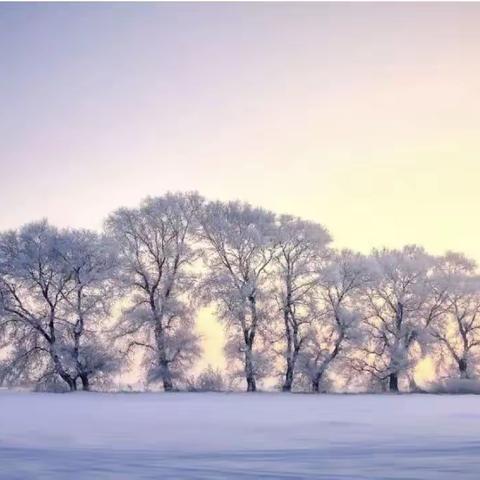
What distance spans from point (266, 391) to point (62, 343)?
10.9 m

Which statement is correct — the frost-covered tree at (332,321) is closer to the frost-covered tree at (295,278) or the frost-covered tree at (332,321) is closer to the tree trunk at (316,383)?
the tree trunk at (316,383)

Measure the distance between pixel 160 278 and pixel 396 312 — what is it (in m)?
13.9

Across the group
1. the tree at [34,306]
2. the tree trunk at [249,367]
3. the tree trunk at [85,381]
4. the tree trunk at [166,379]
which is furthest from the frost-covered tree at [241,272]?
the tree at [34,306]

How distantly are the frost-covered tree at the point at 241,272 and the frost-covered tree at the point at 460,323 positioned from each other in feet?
37.0

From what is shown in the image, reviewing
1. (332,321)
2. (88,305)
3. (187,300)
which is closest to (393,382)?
(332,321)

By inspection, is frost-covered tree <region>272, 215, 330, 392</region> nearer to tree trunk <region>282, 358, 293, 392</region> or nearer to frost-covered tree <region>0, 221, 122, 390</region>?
tree trunk <region>282, 358, 293, 392</region>

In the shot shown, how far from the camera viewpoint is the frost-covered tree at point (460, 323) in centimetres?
3612

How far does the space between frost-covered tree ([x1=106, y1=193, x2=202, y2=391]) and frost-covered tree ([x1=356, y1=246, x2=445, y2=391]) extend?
1005cm

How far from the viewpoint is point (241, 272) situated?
32844 millimetres

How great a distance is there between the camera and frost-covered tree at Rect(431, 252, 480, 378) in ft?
119

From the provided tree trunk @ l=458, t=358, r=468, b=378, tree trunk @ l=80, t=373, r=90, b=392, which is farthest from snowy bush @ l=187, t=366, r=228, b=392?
tree trunk @ l=458, t=358, r=468, b=378

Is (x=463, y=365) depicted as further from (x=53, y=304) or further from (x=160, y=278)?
(x=53, y=304)

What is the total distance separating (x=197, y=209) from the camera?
3419 cm

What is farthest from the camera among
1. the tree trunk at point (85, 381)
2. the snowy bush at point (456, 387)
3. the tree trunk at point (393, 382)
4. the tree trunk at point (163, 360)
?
the tree trunk at point (393, 382)
